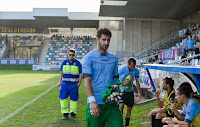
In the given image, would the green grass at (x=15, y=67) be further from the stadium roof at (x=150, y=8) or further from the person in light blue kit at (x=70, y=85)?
the person in light blue kit at (x=70, y=85)

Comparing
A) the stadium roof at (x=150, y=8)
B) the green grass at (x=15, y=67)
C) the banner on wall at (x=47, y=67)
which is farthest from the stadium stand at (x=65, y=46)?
the stadium roof at (x=150, y=8)

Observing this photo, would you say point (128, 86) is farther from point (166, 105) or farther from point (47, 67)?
point (47, 67)

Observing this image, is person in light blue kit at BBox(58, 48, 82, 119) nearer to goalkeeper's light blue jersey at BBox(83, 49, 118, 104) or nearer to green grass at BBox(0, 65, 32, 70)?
goalkeeper's light blue jersey at BBox(83, 49, 118, 104)

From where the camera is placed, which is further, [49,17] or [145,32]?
[49,17]

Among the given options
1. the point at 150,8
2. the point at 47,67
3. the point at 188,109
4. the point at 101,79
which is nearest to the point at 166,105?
the point at 188,109

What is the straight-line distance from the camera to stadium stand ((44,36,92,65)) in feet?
136

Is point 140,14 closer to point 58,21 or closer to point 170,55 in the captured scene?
point 170,55

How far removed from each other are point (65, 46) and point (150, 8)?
73.9 feet

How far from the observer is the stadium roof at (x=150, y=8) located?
22.3 m

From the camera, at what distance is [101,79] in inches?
120

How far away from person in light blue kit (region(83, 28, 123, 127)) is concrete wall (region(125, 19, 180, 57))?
28067 millimetres

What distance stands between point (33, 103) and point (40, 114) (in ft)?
6.17

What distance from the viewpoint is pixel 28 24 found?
1767 inches

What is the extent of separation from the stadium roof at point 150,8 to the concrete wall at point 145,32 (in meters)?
2.27
